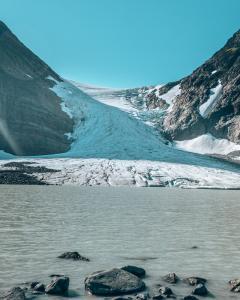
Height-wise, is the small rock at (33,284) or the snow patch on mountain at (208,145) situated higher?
the snow patch on mountain at (208,145)

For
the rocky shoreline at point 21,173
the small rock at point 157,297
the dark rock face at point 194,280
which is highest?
the rocky shoreline at point 21,173

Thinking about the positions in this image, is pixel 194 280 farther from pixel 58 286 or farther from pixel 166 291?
pixel 58 286

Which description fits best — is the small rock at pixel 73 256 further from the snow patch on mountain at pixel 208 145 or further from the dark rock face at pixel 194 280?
the snow patch on mountain at pixel 208 145

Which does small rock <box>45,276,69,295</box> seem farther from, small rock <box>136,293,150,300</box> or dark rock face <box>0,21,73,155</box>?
dark rock face <box>0,21,73,155</box>

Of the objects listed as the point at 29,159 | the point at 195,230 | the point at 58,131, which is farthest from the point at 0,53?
the point at 195,230

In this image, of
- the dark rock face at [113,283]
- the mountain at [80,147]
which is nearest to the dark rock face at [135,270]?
the dark rock face at [113,283]

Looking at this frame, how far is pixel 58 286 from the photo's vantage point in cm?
1738

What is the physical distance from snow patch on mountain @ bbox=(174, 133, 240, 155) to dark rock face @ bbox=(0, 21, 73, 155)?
163 ft

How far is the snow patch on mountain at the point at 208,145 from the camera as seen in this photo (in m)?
185

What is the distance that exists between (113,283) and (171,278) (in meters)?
2.74

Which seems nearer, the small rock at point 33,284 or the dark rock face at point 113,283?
the dark rock face at point 113,283

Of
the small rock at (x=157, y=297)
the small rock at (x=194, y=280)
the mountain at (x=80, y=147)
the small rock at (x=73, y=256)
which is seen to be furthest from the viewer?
the mountain at (x=80, y=147)

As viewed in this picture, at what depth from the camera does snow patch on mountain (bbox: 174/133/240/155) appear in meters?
185

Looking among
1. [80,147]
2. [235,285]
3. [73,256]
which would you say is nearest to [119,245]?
[73,256]
